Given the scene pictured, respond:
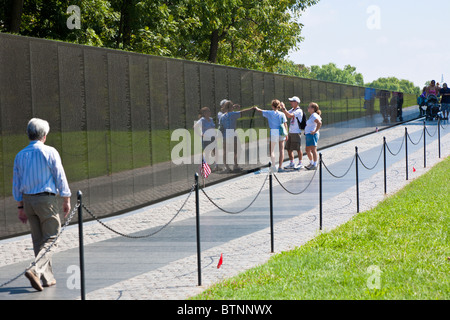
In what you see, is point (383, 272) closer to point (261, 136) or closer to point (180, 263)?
point (180, 263)

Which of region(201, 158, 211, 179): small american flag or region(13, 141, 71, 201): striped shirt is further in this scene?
region(201, 158, 211, 179): small american flag

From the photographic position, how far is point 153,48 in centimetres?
3039

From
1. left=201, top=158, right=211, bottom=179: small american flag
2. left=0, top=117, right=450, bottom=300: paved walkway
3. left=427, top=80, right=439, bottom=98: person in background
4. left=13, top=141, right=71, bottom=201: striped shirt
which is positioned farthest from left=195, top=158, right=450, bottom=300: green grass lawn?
left=427, top=80, right=439, bottom=98: person in background

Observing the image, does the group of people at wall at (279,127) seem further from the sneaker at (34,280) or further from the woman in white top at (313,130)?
the sneaker at (34,280)

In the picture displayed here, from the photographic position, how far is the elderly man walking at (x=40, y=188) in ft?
26.5

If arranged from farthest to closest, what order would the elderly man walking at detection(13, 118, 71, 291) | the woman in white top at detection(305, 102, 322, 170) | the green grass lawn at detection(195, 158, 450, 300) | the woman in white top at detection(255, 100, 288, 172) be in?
the woman in white top at detection(255, 100, 288, 172)
the woman in white top at detection(305, 102, 322, 170)
the elderly man walking at detection(13, 118, 71, 291)
the green grass lawn at detection(195, 158, 450, 300)

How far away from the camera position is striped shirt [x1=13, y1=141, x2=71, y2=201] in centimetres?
807

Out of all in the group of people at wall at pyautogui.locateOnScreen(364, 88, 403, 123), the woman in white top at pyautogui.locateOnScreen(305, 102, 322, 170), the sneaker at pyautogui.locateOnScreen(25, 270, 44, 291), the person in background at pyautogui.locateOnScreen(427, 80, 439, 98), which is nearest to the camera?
the sneaker at pyautogui.locateOnScreen(25, 270, 44, 291)

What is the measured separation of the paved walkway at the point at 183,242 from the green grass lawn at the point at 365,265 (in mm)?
462

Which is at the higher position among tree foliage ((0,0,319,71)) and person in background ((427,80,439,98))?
tree foliage ((0,0,319,71))

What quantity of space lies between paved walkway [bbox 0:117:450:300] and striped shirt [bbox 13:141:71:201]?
1.09 m

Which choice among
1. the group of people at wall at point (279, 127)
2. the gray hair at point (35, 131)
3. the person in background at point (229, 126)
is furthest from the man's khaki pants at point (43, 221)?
the person in background at point (229, 126)

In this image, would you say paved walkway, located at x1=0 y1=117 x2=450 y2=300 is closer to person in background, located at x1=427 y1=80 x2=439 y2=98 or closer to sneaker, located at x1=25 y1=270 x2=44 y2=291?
sneaker, located at x1=25 y1=270 x2=44 y2=291

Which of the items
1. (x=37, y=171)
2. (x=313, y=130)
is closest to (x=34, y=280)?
(x=37, y=171)
